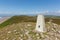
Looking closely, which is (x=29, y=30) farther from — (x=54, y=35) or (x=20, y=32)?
(x=54, y=35)

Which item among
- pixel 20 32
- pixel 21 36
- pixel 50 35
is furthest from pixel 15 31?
pixel 50 35

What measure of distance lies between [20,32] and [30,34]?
3071 millimetres

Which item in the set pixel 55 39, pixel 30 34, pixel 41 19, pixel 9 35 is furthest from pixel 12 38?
pixel 55 39

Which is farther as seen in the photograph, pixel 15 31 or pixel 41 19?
pixel 15 31

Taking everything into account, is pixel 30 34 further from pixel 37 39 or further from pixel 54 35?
pixel 54 35

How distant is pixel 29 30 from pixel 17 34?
389 centimetres

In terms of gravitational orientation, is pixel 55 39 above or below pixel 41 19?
below

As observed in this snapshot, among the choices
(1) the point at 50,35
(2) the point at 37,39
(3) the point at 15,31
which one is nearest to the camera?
(2) the point at 37,39

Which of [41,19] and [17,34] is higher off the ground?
[41,19]

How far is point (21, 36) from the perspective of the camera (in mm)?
31641

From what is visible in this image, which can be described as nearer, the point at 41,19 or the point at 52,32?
the point at 41,19

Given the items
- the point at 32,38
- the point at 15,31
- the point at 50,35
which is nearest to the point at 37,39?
the point at 32,38

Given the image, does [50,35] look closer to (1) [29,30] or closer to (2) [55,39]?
(2) [55,39]

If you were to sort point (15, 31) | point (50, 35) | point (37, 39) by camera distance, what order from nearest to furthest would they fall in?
point (37, 39) → point (50, 35) → point (15, 31)
